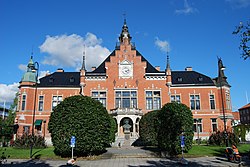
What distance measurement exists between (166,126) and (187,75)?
24.2 metres

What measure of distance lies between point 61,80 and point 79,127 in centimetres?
2557

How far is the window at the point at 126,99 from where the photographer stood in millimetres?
38969

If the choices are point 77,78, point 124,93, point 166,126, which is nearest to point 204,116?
point 124,93

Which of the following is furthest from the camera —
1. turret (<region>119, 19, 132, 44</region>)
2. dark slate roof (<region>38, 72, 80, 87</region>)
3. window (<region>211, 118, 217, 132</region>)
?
turret (<region>119, 19, 132, 44</region>)

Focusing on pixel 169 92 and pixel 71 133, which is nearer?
pixel 71 133

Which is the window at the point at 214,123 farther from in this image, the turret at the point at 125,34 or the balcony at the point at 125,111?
the turret at the point at 125,34

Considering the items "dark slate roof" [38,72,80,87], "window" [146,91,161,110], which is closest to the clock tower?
"window" [146,91,161,110]

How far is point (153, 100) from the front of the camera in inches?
1549

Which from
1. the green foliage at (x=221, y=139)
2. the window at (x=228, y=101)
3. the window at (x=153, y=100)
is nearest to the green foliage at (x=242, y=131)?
the window at (x=228, y=101)

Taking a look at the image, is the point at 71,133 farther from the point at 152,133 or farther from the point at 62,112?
the point at 152,133

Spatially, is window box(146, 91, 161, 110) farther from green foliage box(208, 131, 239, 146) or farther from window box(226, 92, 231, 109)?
window box(226, 92, 231, 109)

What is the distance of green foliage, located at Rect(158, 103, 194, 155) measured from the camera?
2103 centimetres

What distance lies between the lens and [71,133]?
1931 centimetres

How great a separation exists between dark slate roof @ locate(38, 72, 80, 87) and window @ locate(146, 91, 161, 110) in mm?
13910
